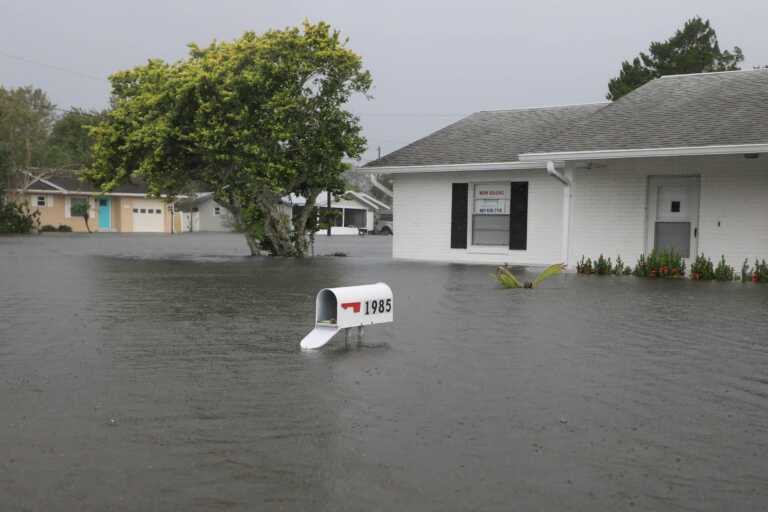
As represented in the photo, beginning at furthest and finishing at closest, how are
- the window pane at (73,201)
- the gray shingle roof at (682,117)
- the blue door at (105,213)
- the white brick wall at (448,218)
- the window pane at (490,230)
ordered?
1. the blue door at (105,213)
2. the window pane at (73,201)
3. the window pane at (490,230)
4. the white brick wall at (448,218)
5. the gray shingle roof at (682,117)

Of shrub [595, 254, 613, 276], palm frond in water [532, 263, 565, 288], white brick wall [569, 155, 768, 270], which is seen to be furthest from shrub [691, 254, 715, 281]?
palm frond in water [532, 263, 565, 288]

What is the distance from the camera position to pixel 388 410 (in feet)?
19.1

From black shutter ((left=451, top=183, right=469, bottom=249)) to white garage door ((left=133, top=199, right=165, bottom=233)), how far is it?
45246 millimetres

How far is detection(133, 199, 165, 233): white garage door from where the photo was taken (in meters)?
63.8

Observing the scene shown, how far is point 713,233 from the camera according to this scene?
58.6 feet

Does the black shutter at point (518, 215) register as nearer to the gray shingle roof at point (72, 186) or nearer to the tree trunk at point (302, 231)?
the tree trunk at point (302, 231)

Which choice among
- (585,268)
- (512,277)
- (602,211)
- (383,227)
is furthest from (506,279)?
(383,227)

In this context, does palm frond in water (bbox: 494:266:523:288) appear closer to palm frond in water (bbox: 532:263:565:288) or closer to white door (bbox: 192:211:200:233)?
palm frond in water (bbox: 532:263:565:288)

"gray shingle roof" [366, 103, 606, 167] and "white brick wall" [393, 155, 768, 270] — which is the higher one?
"gray shingle roof" [366, 103, 606, 167]

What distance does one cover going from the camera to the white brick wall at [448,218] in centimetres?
2098

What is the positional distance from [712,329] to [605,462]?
226 inches

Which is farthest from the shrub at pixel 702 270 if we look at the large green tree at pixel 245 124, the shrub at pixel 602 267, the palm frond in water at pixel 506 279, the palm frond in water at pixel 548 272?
the large green tree at pixel 245 124

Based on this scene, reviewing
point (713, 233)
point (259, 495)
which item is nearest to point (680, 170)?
point (713, 233)

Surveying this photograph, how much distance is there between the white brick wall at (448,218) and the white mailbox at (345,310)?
41.1 ft
